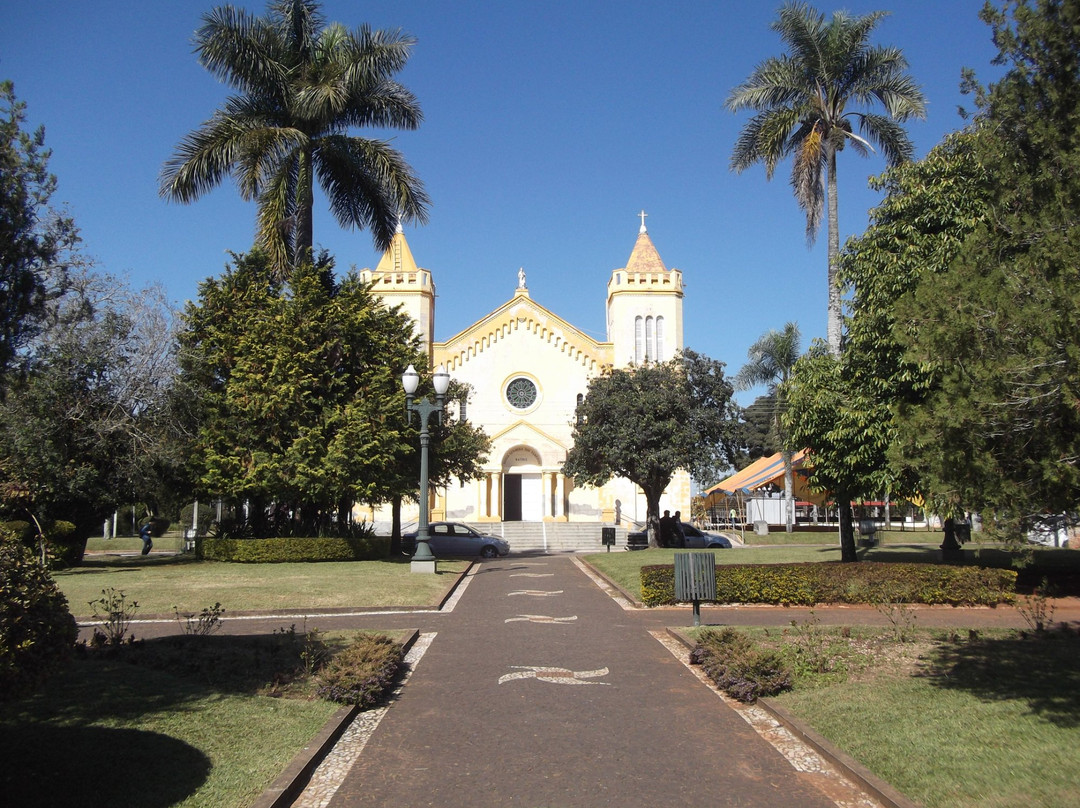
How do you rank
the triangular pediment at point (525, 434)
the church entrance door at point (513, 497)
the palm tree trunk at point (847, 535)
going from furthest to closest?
the church entrance door at point (513, 497) < the triangular pediment at point (525, 434) < the palm tree trunk at point (847, 535)

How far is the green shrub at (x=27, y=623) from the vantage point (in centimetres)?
444

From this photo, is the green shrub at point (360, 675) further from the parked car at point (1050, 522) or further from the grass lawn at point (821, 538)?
the grass lawn at point (821, 538)

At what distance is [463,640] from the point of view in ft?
35.7

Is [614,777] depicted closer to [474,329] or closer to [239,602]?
[239,602]

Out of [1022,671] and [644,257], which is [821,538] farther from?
[1022,671]

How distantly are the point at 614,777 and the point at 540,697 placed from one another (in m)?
2.22

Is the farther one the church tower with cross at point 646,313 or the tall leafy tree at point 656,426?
the church tower with cross at point 646,313

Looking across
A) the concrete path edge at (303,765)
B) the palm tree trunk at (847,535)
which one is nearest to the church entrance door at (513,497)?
the palm tree trunk at (847,535)

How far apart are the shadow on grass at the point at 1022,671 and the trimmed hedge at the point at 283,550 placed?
1662 centimetres

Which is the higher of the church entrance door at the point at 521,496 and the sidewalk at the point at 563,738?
the church entrance door at the point at 521,496

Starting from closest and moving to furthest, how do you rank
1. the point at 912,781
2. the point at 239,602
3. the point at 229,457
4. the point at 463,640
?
the point at 912,781 → the point at 463,640 → the point at 239,602 → the point at 229,457

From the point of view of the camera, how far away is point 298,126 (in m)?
22.3

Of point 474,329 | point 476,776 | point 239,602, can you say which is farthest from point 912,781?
point 474,329

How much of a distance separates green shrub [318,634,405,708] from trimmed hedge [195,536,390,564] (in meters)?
14.5
